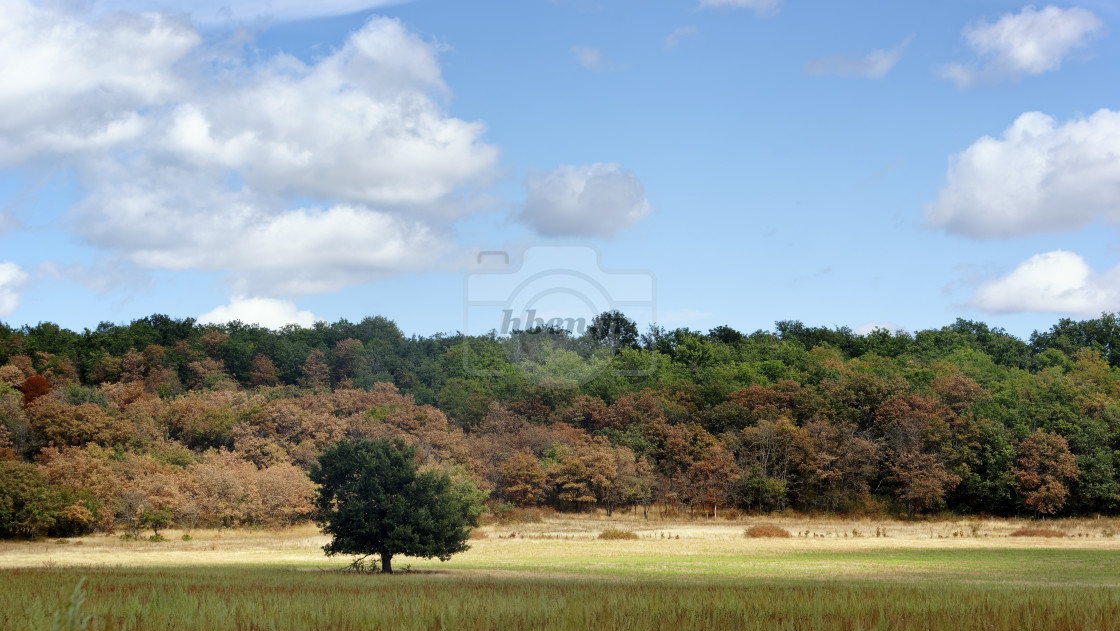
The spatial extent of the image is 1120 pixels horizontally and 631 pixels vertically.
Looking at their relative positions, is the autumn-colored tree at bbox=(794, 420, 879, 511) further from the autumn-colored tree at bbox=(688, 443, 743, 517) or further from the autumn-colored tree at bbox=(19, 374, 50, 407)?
the autumn-colored tree at bbox=(19, 374, 50, 407)

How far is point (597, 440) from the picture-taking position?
82188 millimetres

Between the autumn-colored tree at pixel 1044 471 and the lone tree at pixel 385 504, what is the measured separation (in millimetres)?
56243

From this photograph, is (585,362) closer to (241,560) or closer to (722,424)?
(722,424)

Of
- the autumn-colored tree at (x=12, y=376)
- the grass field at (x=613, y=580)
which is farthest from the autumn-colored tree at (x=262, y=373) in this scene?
the grass field at (x=613, y=580)

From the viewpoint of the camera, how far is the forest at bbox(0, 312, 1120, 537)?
6744 centimetres

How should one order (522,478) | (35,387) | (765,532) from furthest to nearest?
(35,387) → (522,478) → (765,532)

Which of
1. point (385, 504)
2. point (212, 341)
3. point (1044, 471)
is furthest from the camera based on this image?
point (212, 341)

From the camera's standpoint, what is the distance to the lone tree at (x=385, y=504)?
3441 cm

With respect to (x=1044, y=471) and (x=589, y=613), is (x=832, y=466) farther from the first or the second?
(x=589, y=613)

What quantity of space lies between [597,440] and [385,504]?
48.9m

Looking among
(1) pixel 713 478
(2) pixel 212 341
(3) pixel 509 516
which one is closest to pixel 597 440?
(1) pixel 713 478

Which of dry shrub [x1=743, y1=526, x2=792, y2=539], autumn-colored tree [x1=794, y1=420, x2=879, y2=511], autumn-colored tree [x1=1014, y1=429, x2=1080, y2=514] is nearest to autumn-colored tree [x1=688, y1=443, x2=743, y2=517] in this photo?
autumn-colored tree [x1=794, y1=420, x2=879, y2=511]

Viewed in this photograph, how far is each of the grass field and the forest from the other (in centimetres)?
444

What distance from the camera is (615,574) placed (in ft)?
106
